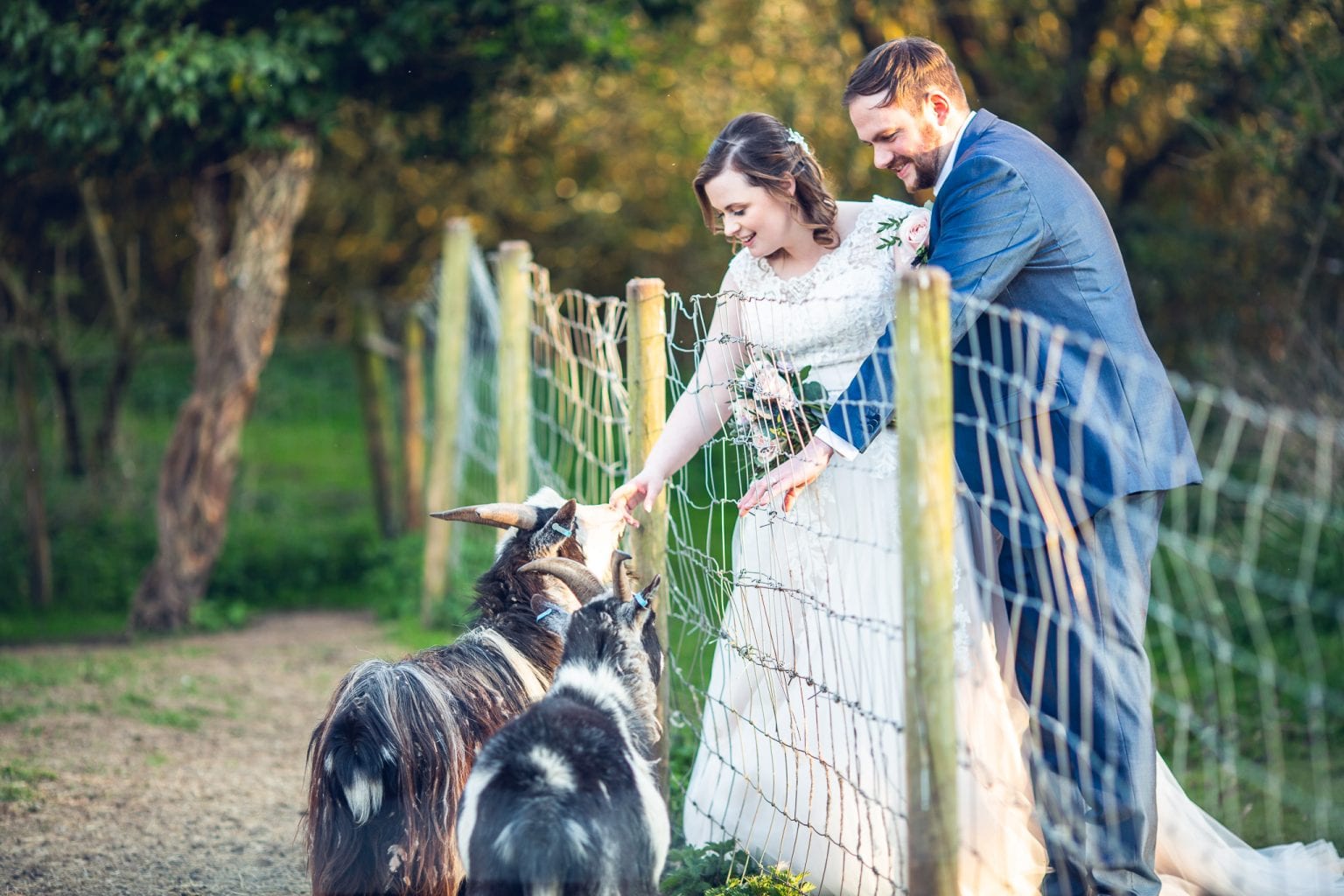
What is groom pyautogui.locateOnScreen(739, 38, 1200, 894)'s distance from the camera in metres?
2.67

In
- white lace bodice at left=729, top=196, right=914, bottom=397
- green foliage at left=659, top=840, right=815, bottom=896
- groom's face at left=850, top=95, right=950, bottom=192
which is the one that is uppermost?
groom's face at left=850, top=95, right=950, bottom=192

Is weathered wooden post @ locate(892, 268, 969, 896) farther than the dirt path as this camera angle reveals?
No

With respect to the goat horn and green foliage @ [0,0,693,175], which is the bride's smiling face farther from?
green foliage @ [0,0,693,175]

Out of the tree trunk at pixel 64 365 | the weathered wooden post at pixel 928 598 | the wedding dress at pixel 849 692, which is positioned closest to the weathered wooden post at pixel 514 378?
the wedding dress at pixel 849 692

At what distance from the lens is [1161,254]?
26.6ft

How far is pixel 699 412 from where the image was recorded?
332 centimetres

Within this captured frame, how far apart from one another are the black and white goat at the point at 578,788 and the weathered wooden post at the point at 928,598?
21.5 inches

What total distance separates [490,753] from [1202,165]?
6.27 metres

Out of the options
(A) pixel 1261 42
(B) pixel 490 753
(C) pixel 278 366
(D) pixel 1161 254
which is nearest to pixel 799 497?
(B) pixel 490 753

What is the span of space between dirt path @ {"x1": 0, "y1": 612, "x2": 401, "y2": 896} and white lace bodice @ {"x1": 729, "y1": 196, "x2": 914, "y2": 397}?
1.93 metres

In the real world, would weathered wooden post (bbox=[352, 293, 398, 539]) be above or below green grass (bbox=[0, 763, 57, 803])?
above

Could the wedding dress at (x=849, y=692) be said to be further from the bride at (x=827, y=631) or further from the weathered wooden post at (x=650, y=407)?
the weathered wooden post at (x=650, y=407)

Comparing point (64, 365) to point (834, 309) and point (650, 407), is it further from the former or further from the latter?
point (834, 309)

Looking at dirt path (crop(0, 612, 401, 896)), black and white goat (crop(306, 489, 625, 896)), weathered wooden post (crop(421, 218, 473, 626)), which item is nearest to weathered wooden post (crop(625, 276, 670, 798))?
black and white goat (crop(306, 489, 625, 896))
